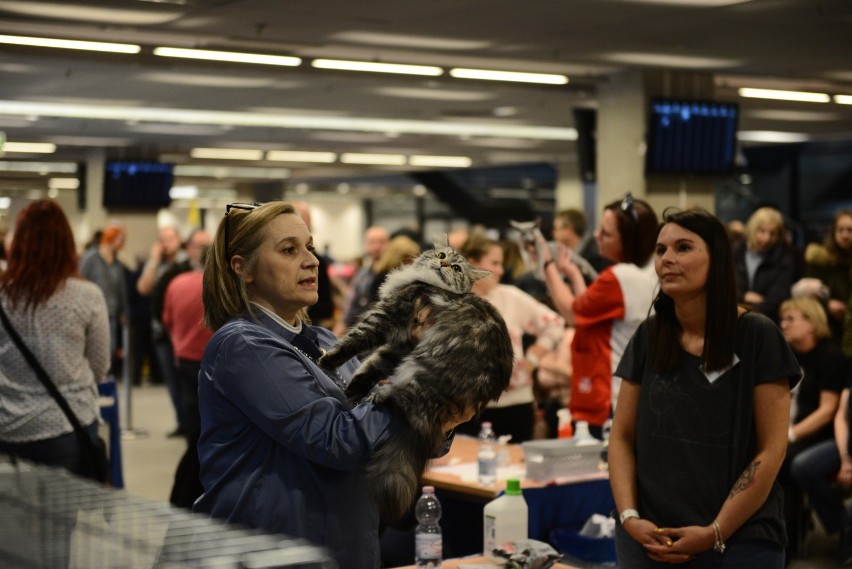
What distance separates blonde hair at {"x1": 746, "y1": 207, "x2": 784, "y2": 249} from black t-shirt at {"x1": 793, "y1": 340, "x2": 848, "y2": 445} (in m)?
1.98

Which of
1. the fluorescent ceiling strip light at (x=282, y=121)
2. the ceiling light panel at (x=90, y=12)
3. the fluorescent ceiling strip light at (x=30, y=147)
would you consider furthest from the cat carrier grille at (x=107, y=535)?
the fluorescent ceiling strip light at (x=30, y=147)

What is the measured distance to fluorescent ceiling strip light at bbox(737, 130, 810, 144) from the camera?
18906mm

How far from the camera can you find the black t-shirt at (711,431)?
123 inches

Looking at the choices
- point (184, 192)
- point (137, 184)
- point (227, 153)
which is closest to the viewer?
point (137, 184)

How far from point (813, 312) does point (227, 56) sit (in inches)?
201

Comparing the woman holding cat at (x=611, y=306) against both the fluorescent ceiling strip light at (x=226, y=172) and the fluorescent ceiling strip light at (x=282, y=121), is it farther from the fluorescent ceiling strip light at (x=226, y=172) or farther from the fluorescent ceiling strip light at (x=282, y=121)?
the fluorescent ceiling strip light at (x=226, y=172)

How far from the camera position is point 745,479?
3.10 metres

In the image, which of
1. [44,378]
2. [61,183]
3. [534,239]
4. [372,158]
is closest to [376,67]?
[534,239]

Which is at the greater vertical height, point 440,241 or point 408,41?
point 408,41

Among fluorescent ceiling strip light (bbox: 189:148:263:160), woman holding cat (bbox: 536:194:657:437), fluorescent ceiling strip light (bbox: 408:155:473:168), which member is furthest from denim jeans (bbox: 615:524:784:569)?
fluorescent ceiling strip light (bbox: 408:155:473:168)

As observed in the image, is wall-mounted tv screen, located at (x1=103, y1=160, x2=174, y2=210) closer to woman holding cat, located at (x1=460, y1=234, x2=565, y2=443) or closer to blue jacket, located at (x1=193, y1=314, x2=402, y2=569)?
woman holding cat, located at (x1=460, y1=234, x2=565, y2=443)

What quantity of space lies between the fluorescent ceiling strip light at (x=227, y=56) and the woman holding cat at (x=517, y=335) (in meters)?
3.25

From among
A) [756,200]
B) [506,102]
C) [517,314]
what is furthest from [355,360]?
[756,200]

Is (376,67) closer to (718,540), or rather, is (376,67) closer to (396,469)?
(718,540)
